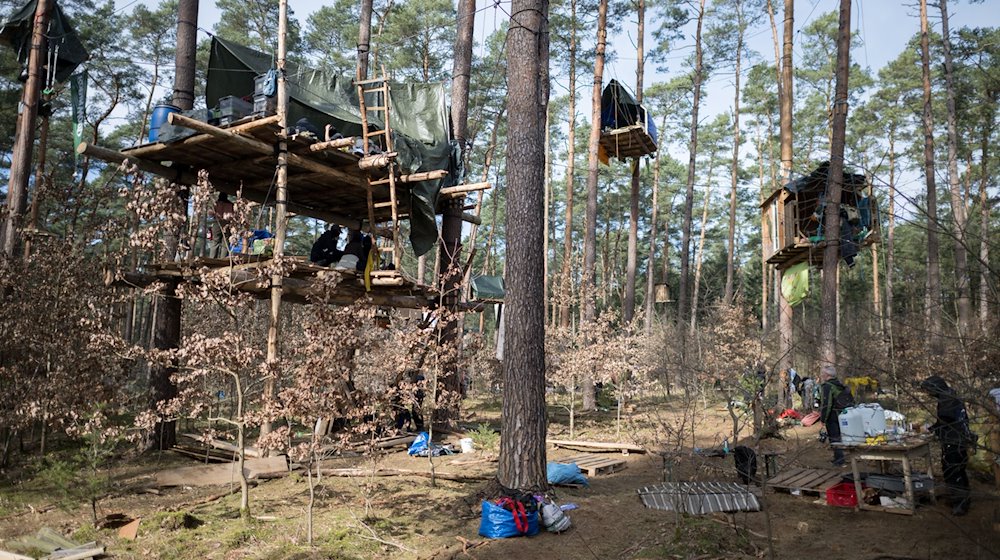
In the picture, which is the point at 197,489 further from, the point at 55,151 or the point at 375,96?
the point at 55,151

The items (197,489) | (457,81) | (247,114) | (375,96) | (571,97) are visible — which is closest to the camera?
(197,489)

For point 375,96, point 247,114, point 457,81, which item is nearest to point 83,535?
point 247,114

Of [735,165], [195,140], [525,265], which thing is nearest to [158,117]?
[195,140]

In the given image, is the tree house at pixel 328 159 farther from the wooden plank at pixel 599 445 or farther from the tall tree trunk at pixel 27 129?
the wooden plank at pixel 599 445

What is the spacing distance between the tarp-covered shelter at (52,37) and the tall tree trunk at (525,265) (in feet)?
32.3

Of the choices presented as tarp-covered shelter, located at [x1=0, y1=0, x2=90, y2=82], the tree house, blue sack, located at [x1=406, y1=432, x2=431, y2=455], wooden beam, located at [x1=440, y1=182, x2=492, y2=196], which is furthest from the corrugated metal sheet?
tarp-covered shelter, located at [x1=0, y1=0, x2=90, y2=82]

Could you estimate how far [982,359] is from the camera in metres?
4.60

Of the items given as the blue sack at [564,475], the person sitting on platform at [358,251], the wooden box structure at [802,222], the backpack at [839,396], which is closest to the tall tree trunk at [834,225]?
the wooden box structure at [802,222]

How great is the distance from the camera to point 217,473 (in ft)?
31.0

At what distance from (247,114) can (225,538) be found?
683 cm

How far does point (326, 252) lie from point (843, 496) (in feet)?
30.2

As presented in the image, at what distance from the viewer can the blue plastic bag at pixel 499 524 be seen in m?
6.44

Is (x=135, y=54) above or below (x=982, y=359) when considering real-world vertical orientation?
above

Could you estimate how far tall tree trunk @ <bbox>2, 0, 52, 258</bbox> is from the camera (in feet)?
36.7
